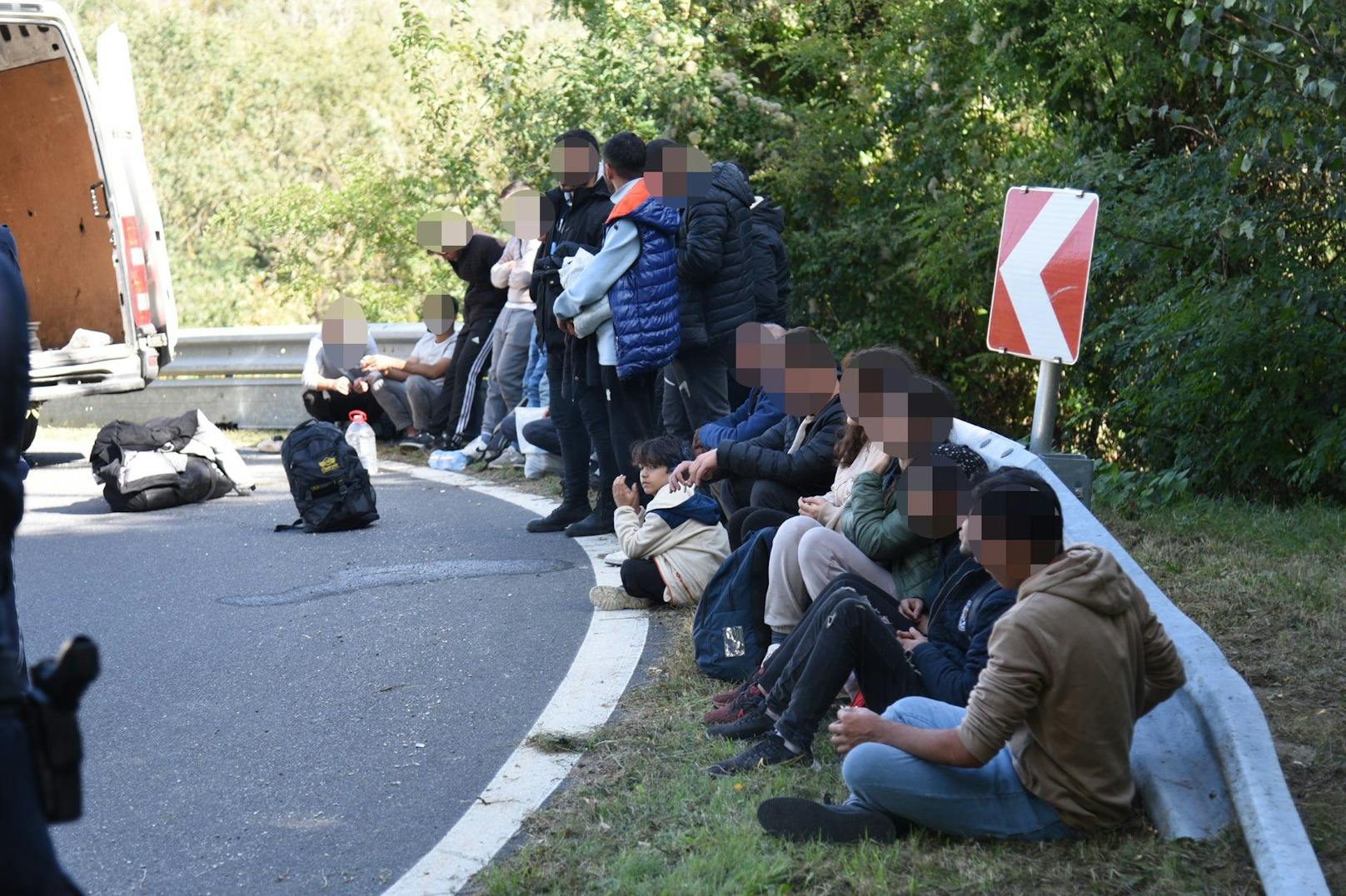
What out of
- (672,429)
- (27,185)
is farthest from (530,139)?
(672,429)

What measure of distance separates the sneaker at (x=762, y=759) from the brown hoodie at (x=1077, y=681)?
962mm

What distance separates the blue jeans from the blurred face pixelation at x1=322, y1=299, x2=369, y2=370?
1061cm

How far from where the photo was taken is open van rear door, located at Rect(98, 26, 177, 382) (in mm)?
11836

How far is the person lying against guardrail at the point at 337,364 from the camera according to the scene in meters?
14.0

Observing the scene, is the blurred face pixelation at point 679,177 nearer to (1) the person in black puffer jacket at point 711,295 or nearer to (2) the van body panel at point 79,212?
(1) the person in black puffer jacket at point 711,295

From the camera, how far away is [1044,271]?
267 inches

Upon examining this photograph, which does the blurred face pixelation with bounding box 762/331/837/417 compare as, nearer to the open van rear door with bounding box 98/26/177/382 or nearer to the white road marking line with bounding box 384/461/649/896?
the white road marking line with bounding box 384/461/649/896

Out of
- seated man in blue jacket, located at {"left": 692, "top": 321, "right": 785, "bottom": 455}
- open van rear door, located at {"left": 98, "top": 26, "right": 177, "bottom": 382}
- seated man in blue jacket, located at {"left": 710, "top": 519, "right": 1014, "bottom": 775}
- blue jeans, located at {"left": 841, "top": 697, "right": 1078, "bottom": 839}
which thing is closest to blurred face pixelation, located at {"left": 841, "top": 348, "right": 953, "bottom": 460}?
seated man in blue jacket, located at {"left": 710, "top": 519, "right": 1014, "bottom": 775}

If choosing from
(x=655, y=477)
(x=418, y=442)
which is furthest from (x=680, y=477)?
(x=418, y=442)

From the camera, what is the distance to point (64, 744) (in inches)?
90.0

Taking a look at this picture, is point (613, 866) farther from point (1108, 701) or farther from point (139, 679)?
point (139, 679)

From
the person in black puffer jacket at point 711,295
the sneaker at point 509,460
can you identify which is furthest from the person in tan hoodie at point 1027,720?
the sneaker at point 509,460

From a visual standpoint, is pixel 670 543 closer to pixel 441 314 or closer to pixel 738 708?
pixel 738 708

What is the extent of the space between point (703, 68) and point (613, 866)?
1144 centimetres
